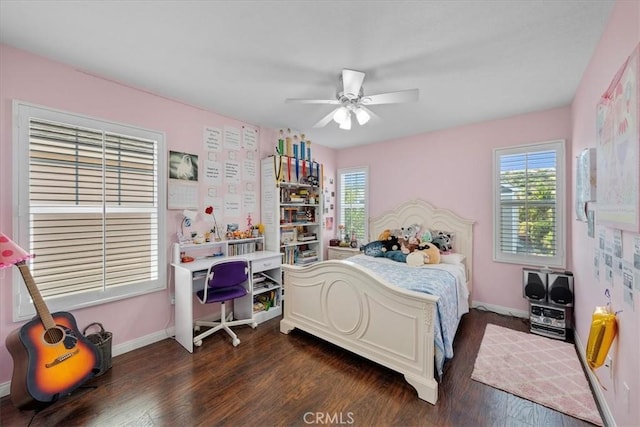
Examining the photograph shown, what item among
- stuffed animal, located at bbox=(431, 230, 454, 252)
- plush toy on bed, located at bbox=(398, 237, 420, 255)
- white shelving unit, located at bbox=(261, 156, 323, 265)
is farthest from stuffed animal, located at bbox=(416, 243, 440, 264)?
white shelving unit, located at bbox=(261, 156, 323, 265)

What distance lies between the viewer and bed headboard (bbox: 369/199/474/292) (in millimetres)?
3535

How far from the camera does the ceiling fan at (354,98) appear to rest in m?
1.97

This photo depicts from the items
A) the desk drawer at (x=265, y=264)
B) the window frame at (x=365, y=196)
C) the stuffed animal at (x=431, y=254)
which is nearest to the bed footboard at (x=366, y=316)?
the desk drawer at (x=265, y=264)

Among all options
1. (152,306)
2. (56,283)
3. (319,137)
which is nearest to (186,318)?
(152,306)

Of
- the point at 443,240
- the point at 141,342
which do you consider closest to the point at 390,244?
the point at 443,240

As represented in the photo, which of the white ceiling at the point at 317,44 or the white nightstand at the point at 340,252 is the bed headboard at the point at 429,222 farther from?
the white ceiling at the point at 317,44

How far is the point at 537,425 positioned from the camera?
162 cm

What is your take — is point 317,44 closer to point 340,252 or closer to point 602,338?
point 602,338

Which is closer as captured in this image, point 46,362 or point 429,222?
point 46,362

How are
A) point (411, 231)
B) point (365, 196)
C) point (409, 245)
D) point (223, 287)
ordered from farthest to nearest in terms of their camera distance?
point (365, 196)
point (411, 231)
point (409, 245)
point (223, 287)

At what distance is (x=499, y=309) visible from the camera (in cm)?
335

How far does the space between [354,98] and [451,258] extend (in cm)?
239

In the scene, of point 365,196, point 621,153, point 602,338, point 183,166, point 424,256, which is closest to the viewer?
point 621,153

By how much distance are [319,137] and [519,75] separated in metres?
2.62
